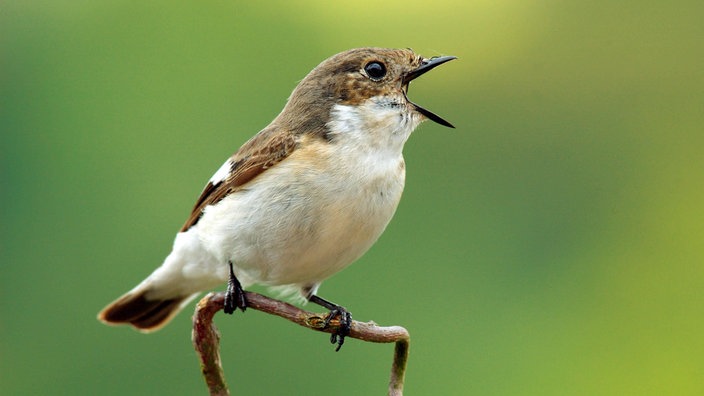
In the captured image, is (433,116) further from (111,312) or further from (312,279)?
(111,312)

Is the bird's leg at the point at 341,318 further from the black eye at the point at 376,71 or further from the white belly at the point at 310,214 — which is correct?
the black eye at the point at 376,71

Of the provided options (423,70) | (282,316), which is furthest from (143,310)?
(282,316)

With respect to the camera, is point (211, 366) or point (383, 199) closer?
point (211, 366)

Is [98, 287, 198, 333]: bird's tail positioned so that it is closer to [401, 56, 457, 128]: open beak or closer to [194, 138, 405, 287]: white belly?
[194, 138, 405, 287]: white belly

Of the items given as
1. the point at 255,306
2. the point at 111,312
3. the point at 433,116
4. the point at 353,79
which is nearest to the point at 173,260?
the point at 111,312

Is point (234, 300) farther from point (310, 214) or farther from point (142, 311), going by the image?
point (142, 311)

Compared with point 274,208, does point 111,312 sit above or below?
below

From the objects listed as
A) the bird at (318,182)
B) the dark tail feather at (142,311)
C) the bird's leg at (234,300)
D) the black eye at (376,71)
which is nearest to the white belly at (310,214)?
the bird at (318,182)
